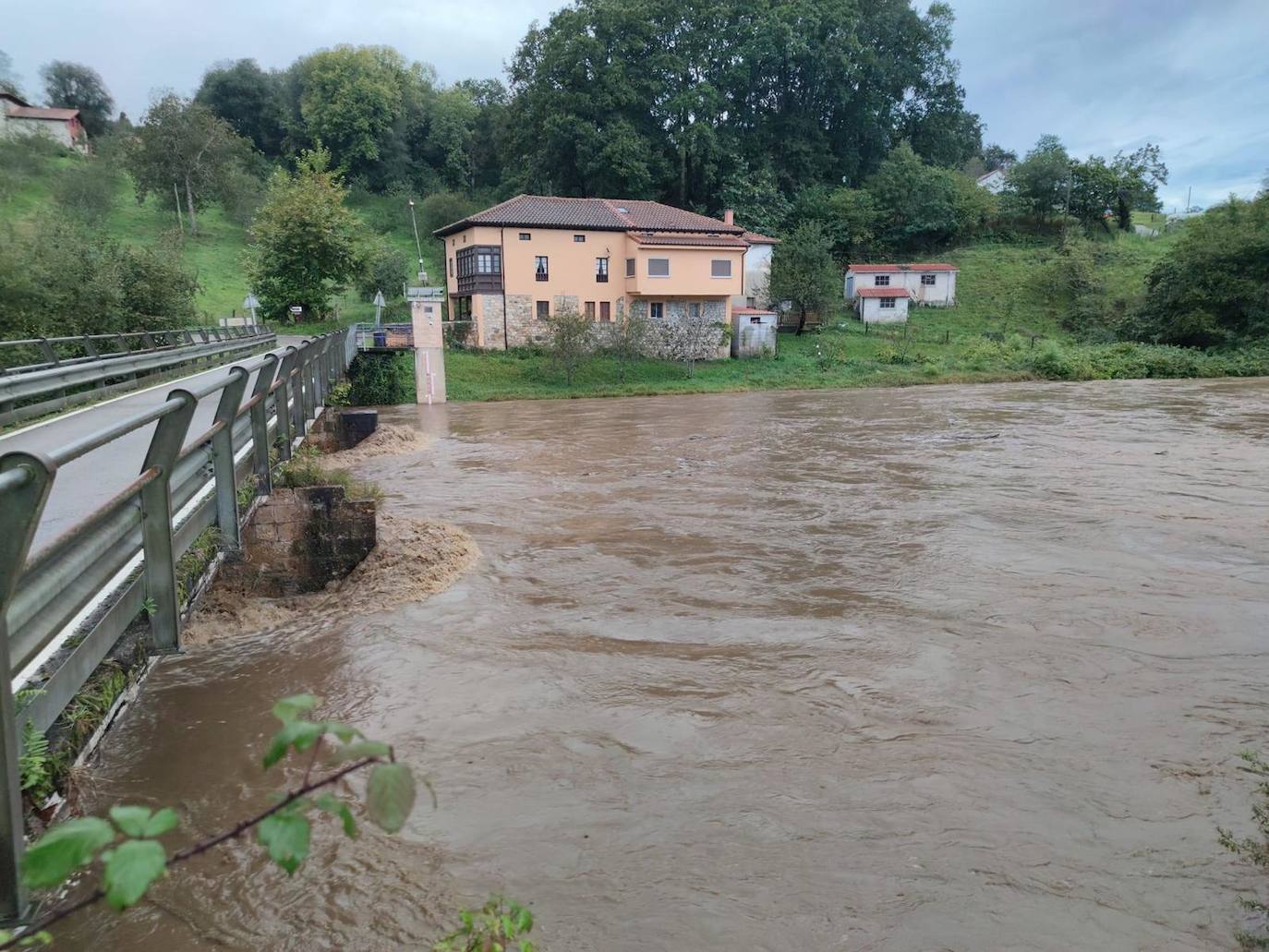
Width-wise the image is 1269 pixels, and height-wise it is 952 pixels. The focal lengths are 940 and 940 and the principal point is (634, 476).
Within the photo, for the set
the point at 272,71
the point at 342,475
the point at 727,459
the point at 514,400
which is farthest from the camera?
the point at 272,71

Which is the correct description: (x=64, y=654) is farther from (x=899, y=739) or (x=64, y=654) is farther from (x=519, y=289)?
(x=519, y=289)

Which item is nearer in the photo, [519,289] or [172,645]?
[172,645]

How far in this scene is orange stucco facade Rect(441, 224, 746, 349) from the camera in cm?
4406

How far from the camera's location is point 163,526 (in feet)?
15.6

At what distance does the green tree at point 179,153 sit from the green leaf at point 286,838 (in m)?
66.5

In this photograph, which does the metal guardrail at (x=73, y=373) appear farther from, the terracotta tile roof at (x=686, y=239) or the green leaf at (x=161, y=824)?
the terracotta tile roof at (x=686, y=239)

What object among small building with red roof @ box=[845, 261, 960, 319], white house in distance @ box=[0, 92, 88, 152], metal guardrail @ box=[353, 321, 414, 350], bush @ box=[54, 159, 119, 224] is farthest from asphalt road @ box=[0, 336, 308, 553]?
white house in distance @ box=[0, 92, 88, 152]

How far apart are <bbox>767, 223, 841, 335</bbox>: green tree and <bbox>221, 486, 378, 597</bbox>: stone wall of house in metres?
41.5

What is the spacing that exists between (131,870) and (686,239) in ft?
151

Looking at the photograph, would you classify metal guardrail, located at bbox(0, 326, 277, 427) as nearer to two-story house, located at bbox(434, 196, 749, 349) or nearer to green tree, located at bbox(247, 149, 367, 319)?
green tree, located at bbox(247, 149, 367, 319)

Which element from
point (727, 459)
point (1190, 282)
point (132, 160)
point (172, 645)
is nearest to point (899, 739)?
point (172, 645)

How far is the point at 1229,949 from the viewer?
3.95 metres

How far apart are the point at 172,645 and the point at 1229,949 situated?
5.12 metres

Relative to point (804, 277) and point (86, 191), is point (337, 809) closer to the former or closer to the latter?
point (804, 277)
